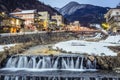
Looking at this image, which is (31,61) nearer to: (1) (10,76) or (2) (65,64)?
(2) (65,64)

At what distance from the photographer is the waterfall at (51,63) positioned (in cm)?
5141

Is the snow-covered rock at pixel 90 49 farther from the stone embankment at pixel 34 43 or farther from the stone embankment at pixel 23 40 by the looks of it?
the stone embankment at pixel 23 40

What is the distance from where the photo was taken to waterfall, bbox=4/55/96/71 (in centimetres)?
5141

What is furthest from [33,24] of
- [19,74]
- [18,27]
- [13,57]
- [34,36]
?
[19,74]

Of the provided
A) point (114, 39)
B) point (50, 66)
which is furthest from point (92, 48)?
point (114, 39)

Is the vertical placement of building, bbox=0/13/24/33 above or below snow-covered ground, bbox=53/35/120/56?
above

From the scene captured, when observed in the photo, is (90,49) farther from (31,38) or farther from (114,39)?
(31,38)

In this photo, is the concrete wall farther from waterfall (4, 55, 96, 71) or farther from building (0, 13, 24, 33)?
Result: waterfall (4, 55, 96, 71)

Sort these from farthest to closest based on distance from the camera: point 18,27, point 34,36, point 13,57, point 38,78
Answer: point 18,27
point 34,36
point 13,57
point 38,78

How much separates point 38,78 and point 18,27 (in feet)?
210

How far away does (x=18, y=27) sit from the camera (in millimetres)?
105812

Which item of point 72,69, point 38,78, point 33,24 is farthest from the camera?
point 33,24

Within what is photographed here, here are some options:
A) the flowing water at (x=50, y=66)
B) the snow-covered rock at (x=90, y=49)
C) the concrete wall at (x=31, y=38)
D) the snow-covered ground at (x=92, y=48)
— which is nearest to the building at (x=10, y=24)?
the concrete wall at (x=31, y=38)

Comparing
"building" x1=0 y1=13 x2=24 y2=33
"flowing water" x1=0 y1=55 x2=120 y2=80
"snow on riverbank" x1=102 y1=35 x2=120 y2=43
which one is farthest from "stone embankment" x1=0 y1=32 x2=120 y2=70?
"snow on riverbank" x1=102 y1=35 x2=120 y2=43
